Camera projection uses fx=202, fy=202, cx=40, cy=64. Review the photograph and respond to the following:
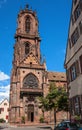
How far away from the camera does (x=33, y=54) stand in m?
64.1

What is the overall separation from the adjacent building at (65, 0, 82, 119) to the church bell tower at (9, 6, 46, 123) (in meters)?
32.6

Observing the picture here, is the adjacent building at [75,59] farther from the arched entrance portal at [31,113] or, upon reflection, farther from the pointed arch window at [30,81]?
the pointed arch window at [30,81]

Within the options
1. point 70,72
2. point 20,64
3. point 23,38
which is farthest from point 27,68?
point 70,72

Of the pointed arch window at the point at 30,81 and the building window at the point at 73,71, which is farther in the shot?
the pointed arch window at the point at 30,81

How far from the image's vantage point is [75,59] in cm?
2164

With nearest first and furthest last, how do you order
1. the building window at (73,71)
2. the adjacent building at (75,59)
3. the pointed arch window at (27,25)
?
1. the adjacent building at (75,59)
2. the building window at (73,71)
3. the pointed arch window at (27,25)

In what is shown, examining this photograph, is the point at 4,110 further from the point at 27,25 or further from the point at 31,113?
the point at 27,25

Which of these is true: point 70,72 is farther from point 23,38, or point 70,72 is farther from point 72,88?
point 23,38

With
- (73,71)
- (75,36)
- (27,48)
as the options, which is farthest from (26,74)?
(75,36)

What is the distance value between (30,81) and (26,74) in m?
2.35

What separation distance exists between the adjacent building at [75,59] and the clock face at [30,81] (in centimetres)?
3430

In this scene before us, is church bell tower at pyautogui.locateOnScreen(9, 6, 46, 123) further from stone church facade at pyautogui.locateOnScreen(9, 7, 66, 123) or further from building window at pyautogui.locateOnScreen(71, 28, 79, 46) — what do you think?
building window at pyautogui.locateOnScreen(71, 28, 79, 46)

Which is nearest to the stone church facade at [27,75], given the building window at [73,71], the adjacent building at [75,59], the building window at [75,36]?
the adjacent building at [75,59]

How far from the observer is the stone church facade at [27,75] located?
54594 millimetres
